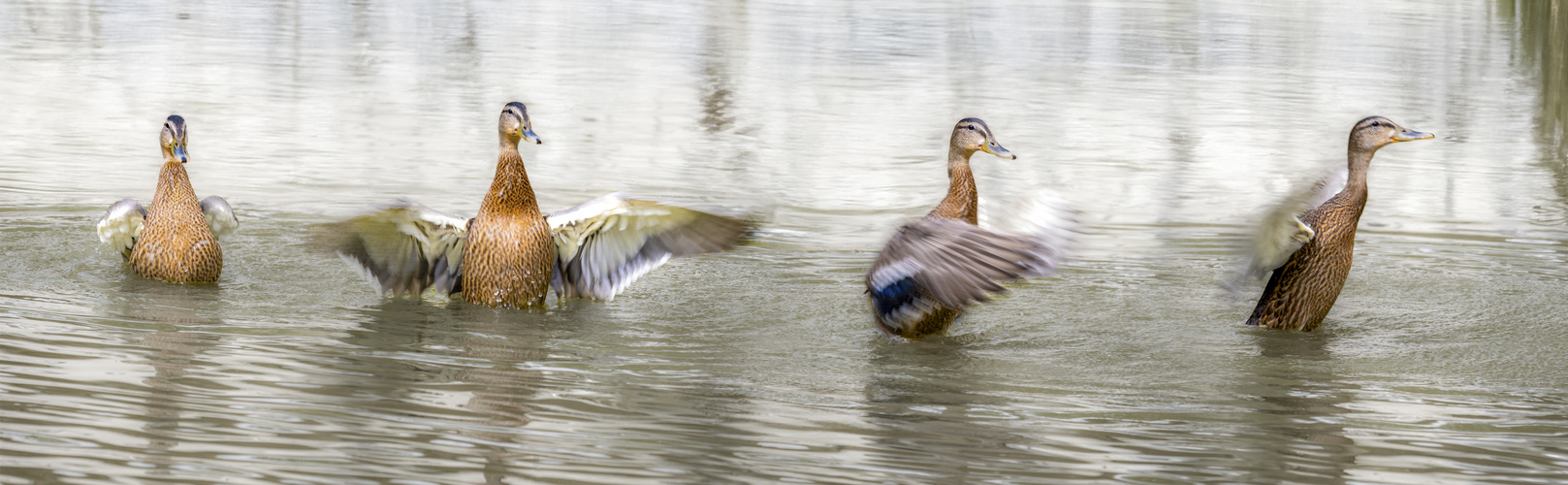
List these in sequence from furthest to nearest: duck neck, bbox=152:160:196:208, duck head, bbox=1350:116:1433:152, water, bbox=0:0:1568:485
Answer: duck neck, bbox=152:160:196:208 → duck head, bbox=1350:116:1433:152 → water, bbox=0:0:1568:485

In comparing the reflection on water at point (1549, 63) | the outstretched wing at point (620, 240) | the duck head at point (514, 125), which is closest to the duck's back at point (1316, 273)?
the outstretched wing at point (620, 240)

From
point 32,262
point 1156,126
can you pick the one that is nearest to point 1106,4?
point 1156,126

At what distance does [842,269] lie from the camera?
8.66m

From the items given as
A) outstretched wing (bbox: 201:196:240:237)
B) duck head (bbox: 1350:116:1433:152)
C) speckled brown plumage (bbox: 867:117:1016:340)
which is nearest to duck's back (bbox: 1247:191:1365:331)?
duck head (bbox: 1350:116:1433:152)

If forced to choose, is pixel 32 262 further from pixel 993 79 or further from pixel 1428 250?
pixel 993 79

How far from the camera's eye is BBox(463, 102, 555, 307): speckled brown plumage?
760cm

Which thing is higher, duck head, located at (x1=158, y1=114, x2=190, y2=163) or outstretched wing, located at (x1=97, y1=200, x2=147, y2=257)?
duck head, located at (x1=158, y1=114, x2=190, y2=163)

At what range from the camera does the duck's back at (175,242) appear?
7.71 m

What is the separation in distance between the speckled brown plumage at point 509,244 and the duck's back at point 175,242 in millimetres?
1238

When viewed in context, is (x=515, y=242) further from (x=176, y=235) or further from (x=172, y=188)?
(x=172, y=188)

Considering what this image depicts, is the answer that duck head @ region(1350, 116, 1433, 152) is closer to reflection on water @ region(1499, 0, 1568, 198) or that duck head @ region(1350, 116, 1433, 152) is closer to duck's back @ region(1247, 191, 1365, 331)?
duck's back @ region(1247, 191, 1365, 331)

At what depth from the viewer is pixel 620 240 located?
25.7 feet

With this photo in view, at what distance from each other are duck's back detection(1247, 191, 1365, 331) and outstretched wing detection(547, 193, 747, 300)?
2.51 metres

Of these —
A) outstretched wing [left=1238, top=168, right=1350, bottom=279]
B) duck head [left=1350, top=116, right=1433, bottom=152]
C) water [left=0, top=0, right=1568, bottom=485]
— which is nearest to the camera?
water [left=0, top=0, right=1568, bottom=485]
